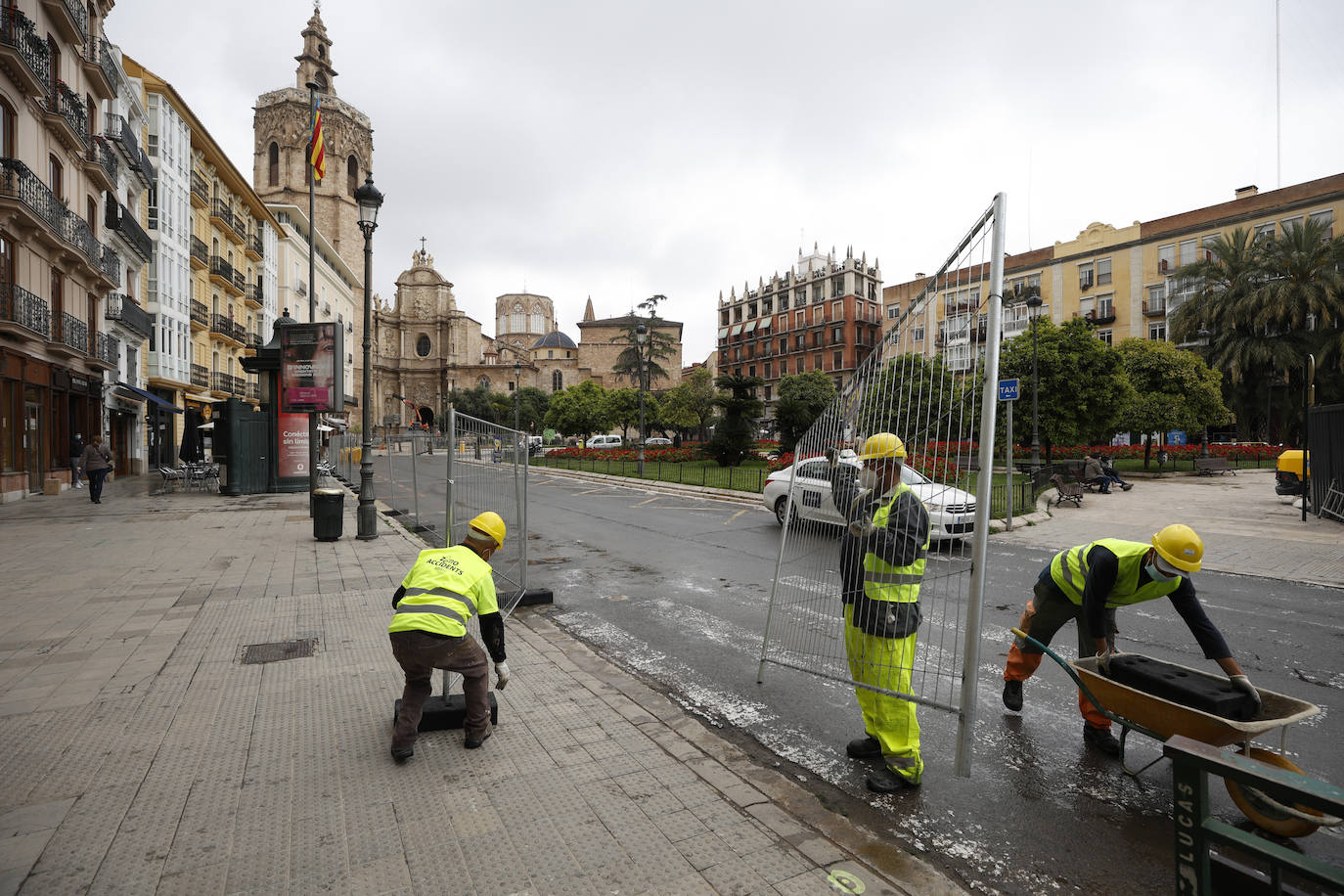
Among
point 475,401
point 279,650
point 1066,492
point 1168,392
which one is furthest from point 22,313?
point 475,401

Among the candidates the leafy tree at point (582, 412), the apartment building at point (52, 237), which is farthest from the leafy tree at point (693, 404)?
the apartment building at point (52, 237)

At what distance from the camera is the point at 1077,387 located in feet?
→ 84.0

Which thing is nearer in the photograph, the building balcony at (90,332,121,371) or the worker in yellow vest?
the worker in yellow vest

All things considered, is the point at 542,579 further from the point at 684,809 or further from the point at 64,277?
the point at 64,277

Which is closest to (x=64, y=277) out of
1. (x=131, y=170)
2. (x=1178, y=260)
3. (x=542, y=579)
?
(x=131, y=170)

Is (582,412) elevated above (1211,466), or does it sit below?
above

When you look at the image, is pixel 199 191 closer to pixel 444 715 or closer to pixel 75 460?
pixel 75 460

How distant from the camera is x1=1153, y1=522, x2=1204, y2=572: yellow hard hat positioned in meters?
3.46

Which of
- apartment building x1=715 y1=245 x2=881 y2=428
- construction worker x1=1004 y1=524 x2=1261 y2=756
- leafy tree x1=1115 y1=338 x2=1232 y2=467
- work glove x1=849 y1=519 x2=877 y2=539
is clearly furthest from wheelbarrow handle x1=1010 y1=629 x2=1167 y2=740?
apartment building x1=715 y1=245 x2=881 y2=428

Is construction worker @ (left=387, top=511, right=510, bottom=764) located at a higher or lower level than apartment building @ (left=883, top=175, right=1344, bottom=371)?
lower

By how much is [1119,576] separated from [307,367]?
15.1m

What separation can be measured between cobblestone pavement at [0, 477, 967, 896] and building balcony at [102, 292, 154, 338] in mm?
24161

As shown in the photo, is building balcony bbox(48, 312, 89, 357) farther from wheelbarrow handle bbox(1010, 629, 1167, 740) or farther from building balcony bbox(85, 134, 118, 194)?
wheelbarrow handle bbox(1010, 629, 1167, 740)

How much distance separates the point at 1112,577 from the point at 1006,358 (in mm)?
26932
